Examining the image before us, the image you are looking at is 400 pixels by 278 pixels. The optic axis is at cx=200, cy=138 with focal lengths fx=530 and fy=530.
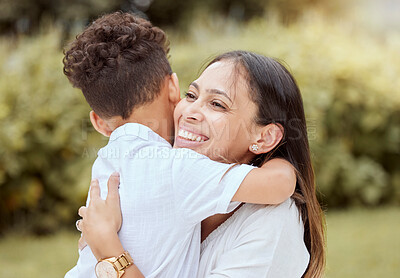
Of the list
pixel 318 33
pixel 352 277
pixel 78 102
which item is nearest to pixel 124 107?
pixel 352 277

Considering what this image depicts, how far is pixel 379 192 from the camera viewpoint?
8266 millimetres

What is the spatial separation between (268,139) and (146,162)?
596 millimetres

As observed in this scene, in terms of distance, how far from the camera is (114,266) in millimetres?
2020

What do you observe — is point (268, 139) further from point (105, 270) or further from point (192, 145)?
point (105, 270)

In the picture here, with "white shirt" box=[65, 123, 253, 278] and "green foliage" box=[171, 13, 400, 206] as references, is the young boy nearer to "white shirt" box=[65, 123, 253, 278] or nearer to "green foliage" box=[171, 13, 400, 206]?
"white shirt" box=[65, 123, 253, 278]

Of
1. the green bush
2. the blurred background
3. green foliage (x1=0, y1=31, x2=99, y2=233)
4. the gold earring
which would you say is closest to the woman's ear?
the gold earring

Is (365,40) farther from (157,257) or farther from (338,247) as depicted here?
(157,257)

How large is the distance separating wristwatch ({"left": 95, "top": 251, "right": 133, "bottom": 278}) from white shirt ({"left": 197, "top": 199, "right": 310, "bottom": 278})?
336 mm

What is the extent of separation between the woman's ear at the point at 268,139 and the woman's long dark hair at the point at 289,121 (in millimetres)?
25

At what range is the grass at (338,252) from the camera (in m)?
5.77

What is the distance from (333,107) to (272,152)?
6037 mm

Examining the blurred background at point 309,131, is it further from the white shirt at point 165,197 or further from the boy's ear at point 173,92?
the white shirt at point 165,197

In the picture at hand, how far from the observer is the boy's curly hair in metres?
→ 2.36

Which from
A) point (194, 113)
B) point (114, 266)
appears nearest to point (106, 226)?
point (114, 266)
